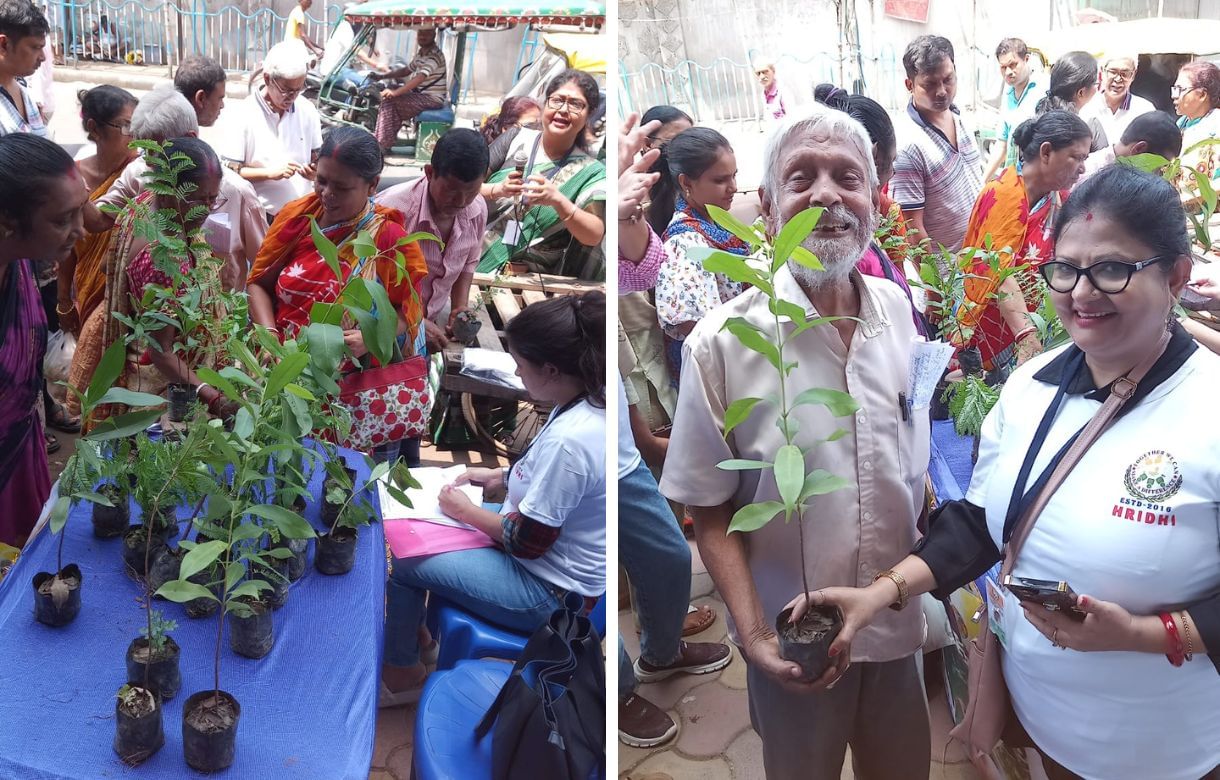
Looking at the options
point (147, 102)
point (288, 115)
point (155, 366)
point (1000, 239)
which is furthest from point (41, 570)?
point (288, 115)

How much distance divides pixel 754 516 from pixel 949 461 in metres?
0.80

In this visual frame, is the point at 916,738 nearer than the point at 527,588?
Yes

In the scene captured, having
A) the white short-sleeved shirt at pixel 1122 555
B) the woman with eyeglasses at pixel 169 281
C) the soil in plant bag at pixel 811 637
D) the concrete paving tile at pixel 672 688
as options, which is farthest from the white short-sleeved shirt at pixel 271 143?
the white short-sleeved shirt at pixel 1122 555

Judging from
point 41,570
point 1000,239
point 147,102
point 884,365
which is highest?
point 147,102

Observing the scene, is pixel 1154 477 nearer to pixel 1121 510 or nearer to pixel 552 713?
pixel 1121 510

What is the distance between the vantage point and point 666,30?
5988 millimetres

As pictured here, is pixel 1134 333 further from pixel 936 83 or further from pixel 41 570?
pixel 936 83

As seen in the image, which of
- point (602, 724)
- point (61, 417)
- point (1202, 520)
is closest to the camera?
point (1202, 520)

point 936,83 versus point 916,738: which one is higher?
point 936,83

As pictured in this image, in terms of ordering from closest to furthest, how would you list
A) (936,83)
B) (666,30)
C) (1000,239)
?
(1000,239), (936,83), (666,30)

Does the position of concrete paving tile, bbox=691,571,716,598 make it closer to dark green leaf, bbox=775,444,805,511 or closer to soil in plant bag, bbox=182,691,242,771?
soil in plant bag, bbox=182,691,242,771

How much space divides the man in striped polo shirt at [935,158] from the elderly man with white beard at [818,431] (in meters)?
1.14

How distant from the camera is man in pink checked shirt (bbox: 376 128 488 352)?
3.17m

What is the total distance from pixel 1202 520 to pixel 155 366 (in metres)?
2.31
